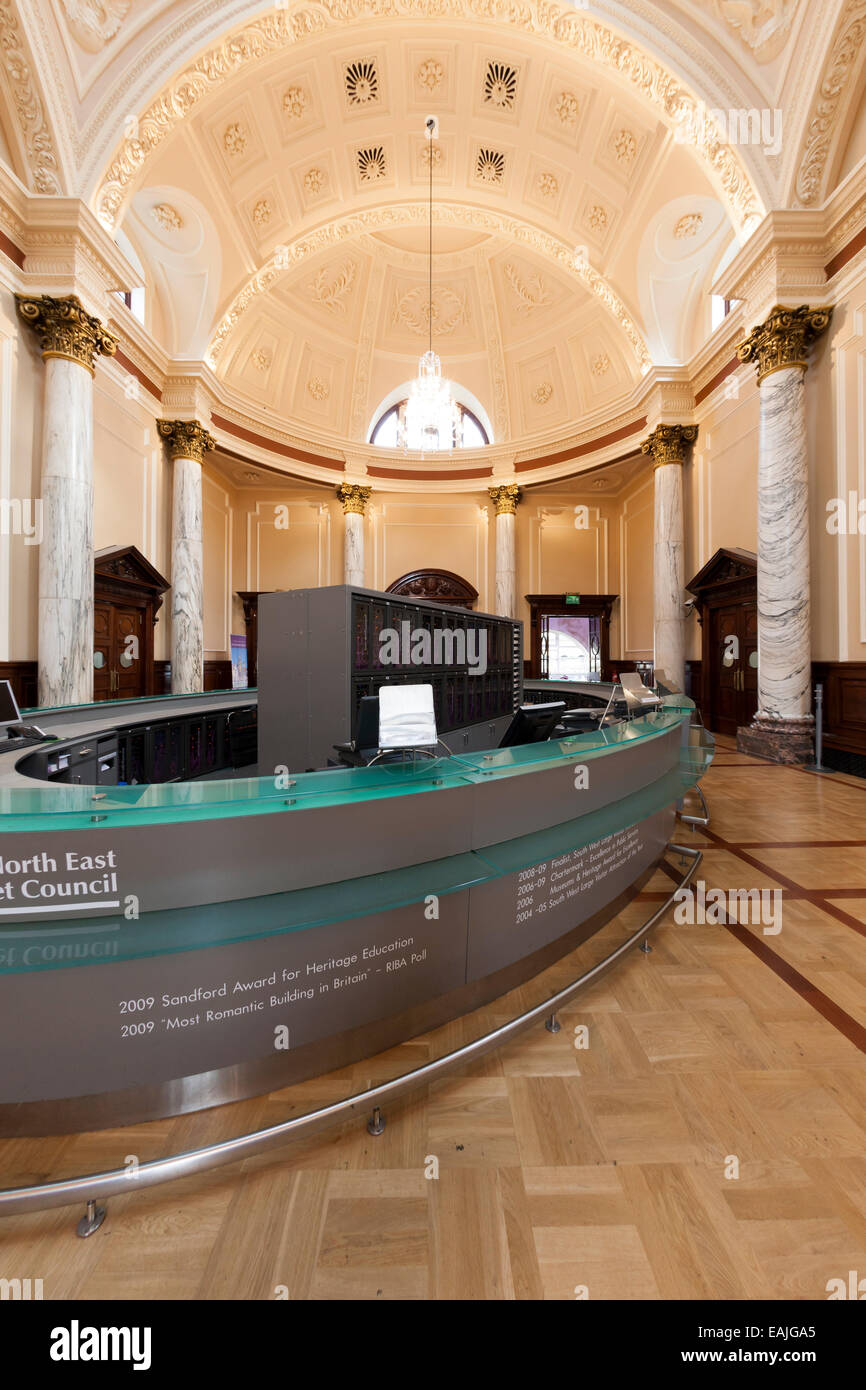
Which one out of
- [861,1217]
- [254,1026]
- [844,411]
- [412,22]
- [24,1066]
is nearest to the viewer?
[861,1217]

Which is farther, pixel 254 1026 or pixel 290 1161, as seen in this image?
pixel 254 1026

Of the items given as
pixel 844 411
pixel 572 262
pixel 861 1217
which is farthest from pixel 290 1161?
pixel 572 262

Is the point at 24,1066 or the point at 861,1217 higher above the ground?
the point at 24,1066

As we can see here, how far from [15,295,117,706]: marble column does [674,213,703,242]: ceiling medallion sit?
33.4 ft

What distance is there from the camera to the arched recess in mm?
16203

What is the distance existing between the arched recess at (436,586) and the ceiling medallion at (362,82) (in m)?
9.23

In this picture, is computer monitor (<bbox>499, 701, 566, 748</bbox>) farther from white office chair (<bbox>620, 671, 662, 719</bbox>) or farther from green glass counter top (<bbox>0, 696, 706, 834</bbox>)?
green glass counter top (<bbox>0, 696, 706, 834</bbox>)

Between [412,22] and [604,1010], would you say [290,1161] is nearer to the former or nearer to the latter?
[604,1010]

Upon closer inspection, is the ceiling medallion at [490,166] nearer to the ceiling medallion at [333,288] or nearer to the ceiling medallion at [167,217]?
the ceiling medallion at [333,288]

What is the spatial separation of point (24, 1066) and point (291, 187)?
14078 mm

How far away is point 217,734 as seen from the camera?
7.00 metres

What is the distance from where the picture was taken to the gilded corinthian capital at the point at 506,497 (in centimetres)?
1552

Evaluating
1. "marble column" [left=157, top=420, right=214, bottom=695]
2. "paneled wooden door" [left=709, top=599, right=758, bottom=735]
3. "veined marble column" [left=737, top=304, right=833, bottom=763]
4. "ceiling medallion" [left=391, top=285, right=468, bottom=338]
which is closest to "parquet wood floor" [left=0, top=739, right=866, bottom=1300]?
"veined marble column" [left=737, top=304, right=833, bottom=763]

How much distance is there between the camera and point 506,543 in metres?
15.6
